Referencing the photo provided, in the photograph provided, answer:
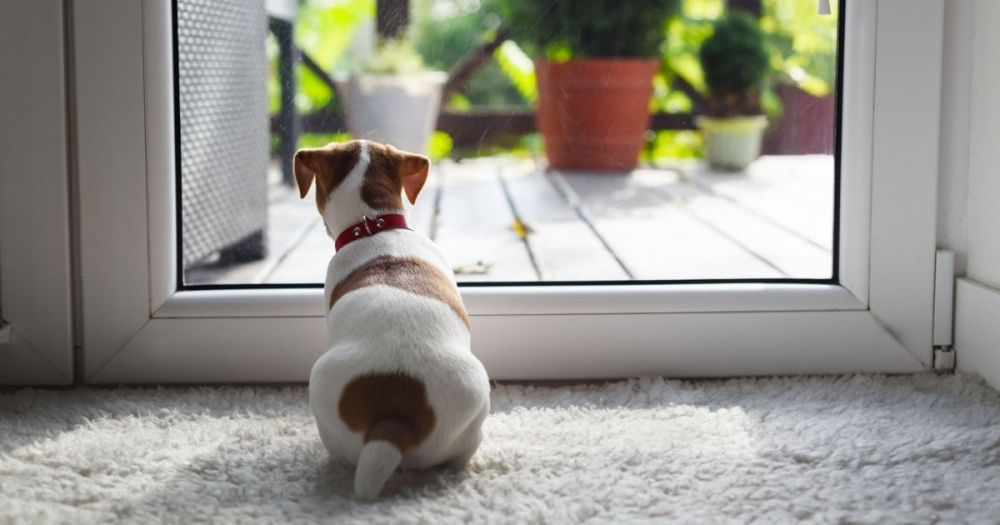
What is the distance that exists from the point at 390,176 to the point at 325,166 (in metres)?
0.09

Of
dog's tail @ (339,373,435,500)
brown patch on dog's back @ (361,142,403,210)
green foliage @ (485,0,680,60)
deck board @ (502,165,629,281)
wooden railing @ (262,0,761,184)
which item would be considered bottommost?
dog's tail @ (339,373,435,500)

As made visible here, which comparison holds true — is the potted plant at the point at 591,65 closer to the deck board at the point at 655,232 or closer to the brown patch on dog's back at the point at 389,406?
the deck board at the point at 655,232

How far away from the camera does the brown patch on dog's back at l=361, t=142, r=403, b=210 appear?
4.48 feet

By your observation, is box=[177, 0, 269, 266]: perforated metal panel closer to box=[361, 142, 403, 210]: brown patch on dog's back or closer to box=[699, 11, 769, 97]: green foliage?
box=[361, 142, 403, 210]: brown patch on dog's back

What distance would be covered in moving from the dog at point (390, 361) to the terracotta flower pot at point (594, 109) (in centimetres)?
40

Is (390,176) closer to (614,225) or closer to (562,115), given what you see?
(562,115)

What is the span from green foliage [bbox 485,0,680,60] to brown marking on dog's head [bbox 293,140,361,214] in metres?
0.38

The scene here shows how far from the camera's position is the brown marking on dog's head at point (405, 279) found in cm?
124

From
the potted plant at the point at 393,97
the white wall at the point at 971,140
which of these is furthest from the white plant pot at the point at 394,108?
the white wall at the point at 971,140

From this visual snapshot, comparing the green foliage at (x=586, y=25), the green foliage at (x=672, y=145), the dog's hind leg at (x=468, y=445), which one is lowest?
the dog's hind leg at (x=468, y=445)

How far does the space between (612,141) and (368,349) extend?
69 centimetres

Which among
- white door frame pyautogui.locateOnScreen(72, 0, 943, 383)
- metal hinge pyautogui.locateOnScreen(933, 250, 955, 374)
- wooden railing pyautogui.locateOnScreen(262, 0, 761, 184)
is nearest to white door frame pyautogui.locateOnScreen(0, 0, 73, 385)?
white door frame pyautogui.locateOnScreen(72, 0, 943, 383)

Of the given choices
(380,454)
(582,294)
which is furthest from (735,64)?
(380,454)

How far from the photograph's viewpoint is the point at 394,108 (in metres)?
1.67
